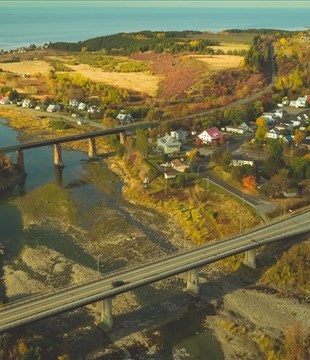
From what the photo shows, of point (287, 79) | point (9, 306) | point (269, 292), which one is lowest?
point (269, 292)

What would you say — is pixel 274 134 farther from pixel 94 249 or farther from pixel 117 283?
pixel 117 283

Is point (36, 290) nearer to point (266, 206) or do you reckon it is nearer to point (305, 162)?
point (266, 206)

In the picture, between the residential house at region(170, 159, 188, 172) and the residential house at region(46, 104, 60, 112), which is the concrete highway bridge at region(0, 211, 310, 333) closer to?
the residential house at region(170, 159, 188, 172)

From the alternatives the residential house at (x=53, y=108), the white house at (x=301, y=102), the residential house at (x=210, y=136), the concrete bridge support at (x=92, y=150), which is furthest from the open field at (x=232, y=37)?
the concrete bridge support at (x=92, y=150)

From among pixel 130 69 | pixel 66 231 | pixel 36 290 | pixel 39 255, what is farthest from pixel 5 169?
pixel 130 69

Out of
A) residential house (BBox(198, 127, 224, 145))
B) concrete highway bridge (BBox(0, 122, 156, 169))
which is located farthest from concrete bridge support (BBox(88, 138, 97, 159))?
residential house (BBox(198, 127, 224, 145))

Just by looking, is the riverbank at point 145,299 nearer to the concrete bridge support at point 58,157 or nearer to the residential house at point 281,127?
the concrete bridge support at point 58,157

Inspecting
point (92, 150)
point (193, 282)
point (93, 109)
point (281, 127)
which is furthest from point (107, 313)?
point (93, 109)
